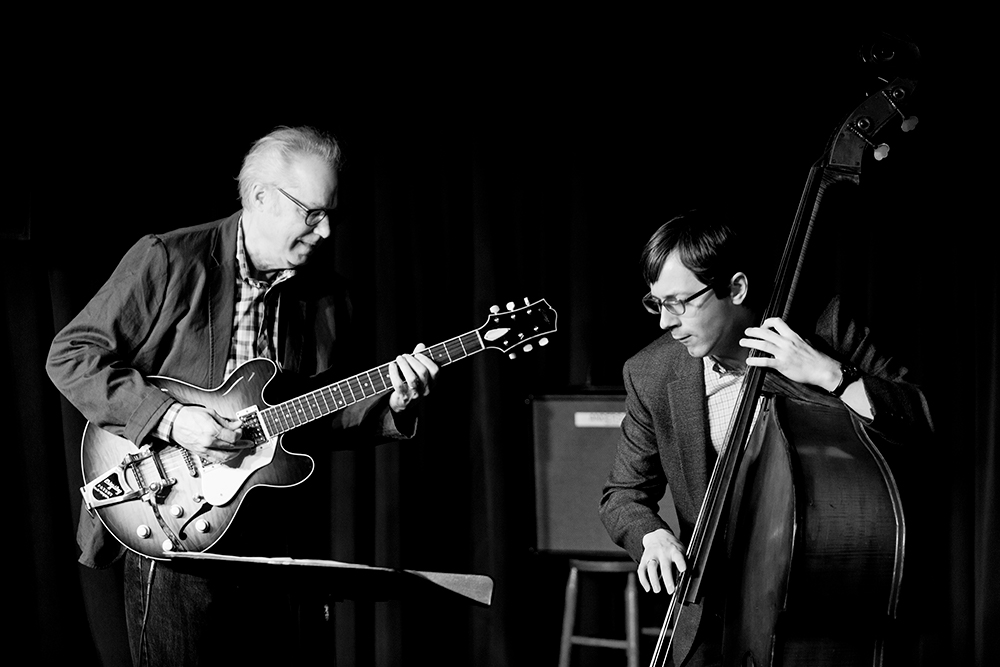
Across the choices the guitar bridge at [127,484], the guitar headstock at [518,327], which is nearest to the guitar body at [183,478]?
the guitar bridge at [127,484]

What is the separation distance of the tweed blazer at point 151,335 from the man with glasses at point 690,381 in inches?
25.6

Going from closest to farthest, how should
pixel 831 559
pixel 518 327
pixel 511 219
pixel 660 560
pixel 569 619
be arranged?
1. pixel 831 559
2. pixel 660 560
3. pixel 518 327
4. pixel 569 619
5. pixel 511 219

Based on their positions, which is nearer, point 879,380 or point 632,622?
point 879,380

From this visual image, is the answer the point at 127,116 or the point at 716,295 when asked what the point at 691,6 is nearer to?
the point at 716,295

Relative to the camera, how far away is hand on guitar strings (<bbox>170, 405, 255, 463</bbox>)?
2152mm

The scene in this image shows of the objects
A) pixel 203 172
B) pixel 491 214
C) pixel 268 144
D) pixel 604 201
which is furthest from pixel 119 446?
pixel 604 201

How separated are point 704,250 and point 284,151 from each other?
1055 millimetres

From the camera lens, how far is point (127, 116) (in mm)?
3316

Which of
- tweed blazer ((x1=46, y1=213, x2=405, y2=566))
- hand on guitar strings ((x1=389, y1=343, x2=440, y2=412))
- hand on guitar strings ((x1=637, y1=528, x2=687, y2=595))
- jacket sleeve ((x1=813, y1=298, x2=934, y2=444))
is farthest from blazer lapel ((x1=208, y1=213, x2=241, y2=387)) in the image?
jacket sleeve ((x1=813, y1=298, x2=934, y2=444))

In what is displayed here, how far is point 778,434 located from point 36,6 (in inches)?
113

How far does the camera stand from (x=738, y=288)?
2.09 m

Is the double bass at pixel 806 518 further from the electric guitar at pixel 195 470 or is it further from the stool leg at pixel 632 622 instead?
the stool leg at pixel 632 622

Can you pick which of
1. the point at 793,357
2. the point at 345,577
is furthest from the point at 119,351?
the point at 793,357

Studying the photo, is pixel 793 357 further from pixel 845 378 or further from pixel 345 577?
pixel 345 577
